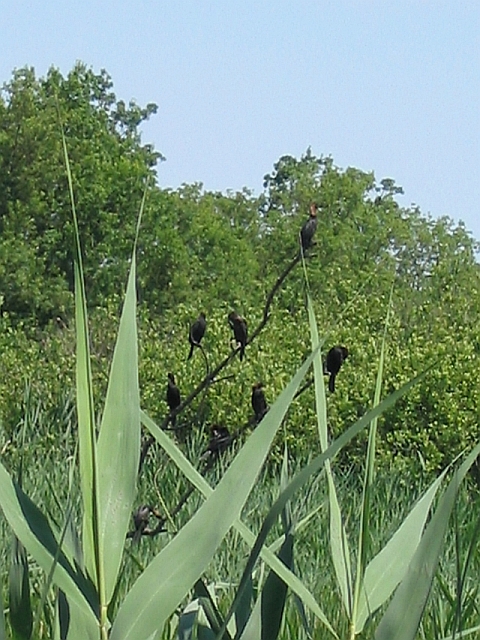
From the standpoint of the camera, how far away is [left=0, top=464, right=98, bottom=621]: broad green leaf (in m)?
0.95

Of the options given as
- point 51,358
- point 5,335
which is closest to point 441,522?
point 51,358

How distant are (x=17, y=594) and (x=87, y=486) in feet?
0.62

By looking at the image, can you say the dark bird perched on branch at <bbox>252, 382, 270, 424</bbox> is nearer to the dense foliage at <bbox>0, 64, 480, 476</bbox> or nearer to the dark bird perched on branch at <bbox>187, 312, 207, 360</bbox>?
the dark bird perched on branch at <bbox>187, 312, 207, 360</bbox>

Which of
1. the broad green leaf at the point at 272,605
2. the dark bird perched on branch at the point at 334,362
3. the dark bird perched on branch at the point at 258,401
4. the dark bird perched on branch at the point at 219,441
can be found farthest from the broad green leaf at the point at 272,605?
the dark bird perched on branch at the point at 219,441

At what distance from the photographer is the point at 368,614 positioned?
3.79 feet

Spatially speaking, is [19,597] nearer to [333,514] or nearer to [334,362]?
[333,514]

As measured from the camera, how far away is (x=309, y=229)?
5.11 ft

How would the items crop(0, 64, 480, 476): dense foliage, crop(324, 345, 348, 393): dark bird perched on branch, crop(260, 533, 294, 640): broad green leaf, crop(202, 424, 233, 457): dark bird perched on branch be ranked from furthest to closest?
1. crop(0, 64, 480, 476): dense foliage
2. crop(202, 424, 233, 457): dark bird perched on branch
3. crop(324, 345, 348, 393): dark bird perched on branch
4. crop(260, 533, 294, 640): broad green leaf

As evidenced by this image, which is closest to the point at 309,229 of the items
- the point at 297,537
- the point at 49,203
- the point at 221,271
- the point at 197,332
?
the point at 197,332

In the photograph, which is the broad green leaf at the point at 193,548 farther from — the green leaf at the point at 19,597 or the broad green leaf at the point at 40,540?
the green leaf at the point at 19,597

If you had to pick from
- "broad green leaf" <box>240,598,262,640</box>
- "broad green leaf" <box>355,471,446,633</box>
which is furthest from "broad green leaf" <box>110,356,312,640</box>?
"broad green leaf" <box>355,471,446,633</box>

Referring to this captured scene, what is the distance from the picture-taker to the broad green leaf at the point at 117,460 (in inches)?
39.3

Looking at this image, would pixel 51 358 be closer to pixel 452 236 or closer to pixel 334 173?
pixel 334 173

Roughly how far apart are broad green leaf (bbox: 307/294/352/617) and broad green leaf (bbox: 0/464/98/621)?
0.29 metres
